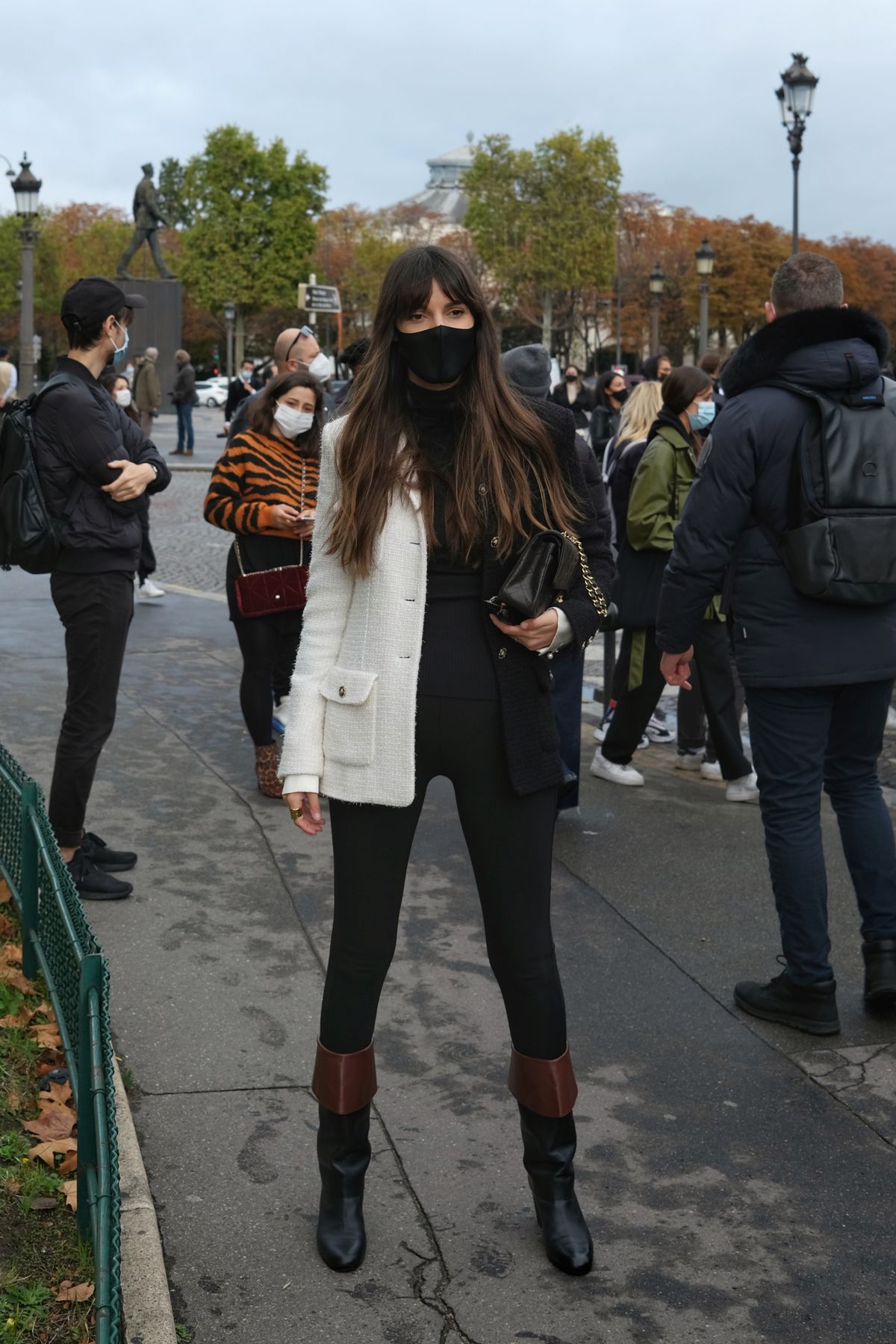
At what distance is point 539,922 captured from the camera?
122 inches

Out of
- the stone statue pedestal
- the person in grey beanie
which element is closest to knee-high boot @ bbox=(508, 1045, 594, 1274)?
the person in grey beanie

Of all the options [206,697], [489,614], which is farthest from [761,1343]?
[206,697]

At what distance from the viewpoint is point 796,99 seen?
70.2 feet

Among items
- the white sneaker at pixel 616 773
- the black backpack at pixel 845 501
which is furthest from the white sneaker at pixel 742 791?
the black backpack at pixel 845 501

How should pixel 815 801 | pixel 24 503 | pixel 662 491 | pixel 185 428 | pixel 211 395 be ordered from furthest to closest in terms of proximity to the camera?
pixel 211 395
pixel 185 428
pixel 662 491
pixel 24 503
pixel 815 801

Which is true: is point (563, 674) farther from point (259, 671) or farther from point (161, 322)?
point (161, 322)

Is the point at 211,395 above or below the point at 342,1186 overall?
above

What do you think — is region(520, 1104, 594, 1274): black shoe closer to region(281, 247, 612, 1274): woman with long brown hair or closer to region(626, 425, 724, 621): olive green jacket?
region(281, 247, 612, 1274): woman with long brown hair

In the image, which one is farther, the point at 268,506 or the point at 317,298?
the point at 317,298

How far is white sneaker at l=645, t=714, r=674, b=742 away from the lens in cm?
824

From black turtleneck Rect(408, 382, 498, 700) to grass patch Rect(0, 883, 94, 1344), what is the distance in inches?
54.1

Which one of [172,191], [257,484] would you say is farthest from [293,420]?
[172,191]

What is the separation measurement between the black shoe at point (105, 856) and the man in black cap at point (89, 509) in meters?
0.26

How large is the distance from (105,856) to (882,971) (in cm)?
278
